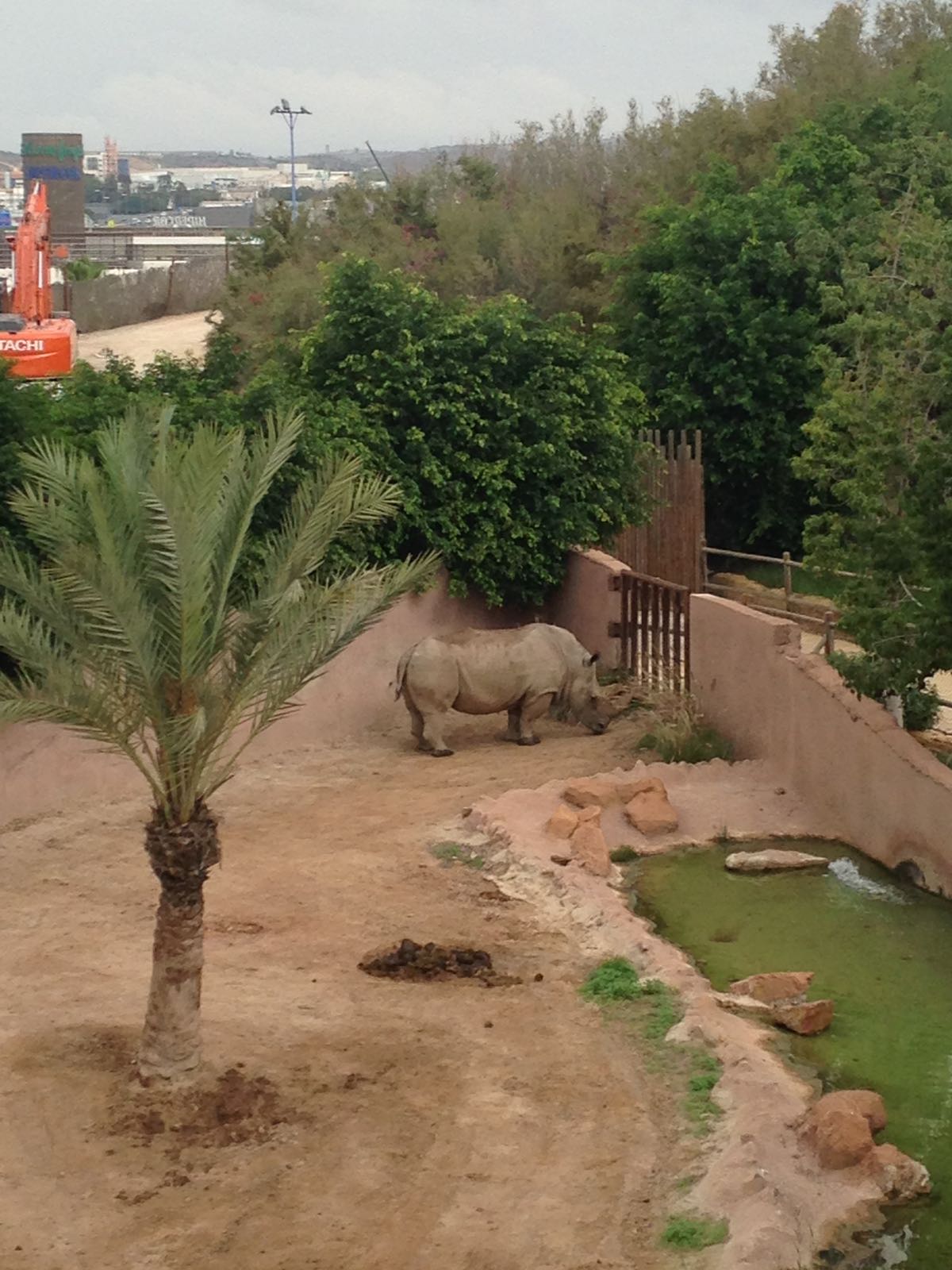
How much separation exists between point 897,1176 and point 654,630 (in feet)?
33.6

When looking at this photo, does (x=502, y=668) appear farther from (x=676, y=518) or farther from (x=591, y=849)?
(x=676, y=518)

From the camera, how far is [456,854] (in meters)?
14.2

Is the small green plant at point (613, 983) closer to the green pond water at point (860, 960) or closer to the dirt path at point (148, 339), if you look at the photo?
the green pond water at point (860, 960)

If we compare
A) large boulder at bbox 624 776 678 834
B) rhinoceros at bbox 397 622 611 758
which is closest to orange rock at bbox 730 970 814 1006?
large boulder at bbox 624 776 678 834

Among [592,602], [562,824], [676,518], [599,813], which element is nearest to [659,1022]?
[562,824]

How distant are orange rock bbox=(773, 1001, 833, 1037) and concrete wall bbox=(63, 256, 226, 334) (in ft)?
145

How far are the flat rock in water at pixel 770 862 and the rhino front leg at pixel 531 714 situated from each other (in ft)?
13.2

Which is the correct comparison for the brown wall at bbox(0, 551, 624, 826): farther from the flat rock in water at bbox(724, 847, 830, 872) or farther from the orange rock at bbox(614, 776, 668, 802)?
the flat rock in water at bbox(724, 847, 830, 872)

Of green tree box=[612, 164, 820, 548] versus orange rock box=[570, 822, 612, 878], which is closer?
orange rock box=[570, 822, 612, 878]

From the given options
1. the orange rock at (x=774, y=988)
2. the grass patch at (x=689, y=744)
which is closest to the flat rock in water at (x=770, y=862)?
the grass patch at (x=689, y=744)

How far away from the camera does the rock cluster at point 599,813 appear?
13.8 m

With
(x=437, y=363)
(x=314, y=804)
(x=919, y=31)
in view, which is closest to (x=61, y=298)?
(x=919, y=31)

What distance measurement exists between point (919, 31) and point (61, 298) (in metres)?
25.7

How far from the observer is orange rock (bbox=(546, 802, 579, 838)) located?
14.1 meters
